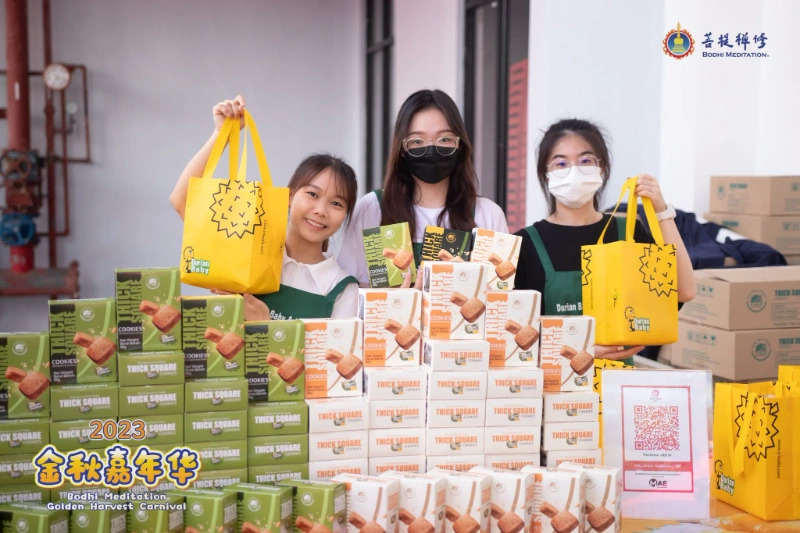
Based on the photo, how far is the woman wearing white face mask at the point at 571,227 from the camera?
2271 millimetres

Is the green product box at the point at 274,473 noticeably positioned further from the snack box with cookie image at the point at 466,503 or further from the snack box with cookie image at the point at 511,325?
the snack box with cookie image at the point at 511,325

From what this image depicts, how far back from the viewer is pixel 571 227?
2424mm

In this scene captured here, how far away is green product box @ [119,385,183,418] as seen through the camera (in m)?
1.62

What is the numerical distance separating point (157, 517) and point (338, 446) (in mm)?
415

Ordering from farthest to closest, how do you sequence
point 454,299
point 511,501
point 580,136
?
point 580,136 < point 454,299 < point 511,501

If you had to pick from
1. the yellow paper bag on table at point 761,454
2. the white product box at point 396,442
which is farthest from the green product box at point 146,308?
the yellow paper bag on table at point 761,454

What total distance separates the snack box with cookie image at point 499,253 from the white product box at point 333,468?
61 cm

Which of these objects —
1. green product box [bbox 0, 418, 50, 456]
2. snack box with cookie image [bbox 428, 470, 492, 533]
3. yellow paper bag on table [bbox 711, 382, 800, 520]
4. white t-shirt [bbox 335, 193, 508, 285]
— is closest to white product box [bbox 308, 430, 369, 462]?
snack box with cookie image [bbox 428, 470, 492, 533]

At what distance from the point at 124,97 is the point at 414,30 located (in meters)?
2.92

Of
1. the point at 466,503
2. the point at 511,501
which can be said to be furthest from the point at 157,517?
the point at 511,501

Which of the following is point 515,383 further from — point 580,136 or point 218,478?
point 580,136

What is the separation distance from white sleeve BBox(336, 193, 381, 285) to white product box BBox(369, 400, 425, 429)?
2.54 ft

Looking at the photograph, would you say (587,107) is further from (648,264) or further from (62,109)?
(62,109)

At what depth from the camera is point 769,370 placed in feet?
11.2
